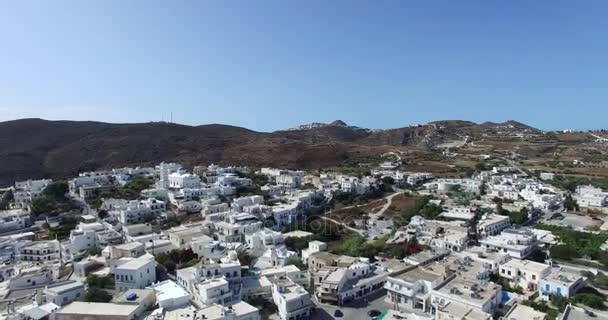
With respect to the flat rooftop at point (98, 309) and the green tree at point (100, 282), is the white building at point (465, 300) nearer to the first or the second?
the flat rooftop at point (98, 309)

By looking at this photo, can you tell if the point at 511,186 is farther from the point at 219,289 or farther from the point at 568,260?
the point at 219,289

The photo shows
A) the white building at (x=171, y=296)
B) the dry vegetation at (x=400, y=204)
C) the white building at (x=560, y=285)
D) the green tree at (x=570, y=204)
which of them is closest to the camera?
the white building at (x=171, y=296)

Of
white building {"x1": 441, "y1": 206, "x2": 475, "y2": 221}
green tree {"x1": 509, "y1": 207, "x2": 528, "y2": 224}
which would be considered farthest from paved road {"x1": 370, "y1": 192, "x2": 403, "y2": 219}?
green tree {"x1": 509, "y1": 207, "x2": 528, "y2": 224}

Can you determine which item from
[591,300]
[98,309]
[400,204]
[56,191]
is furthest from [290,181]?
[591,300]

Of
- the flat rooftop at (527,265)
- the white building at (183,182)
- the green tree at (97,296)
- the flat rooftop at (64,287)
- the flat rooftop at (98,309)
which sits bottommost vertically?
the green tree at (97,296)

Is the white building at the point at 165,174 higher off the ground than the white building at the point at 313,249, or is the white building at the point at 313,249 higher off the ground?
the white building at the point at 165,174

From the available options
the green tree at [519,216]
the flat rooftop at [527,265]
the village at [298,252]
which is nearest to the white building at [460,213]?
the village at [298,252]

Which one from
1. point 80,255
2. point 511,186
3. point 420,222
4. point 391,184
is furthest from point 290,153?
point 80,255
